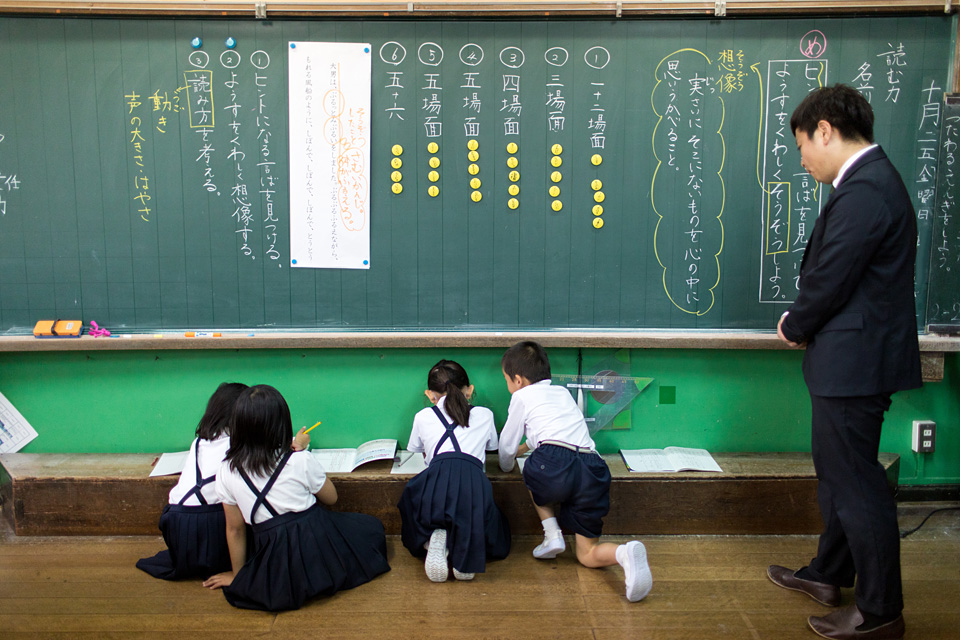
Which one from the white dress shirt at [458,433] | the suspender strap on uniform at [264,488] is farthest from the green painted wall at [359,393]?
the suspender strap on uniform at [264,488]

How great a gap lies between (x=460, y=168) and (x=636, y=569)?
5.03 ft

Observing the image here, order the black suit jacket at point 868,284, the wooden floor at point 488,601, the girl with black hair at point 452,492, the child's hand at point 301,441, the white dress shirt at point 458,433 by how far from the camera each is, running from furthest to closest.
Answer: the child's hand at point 301,441 → the white dress shirt at point 458,433 → the girl with black hair at point 452,492 → the wooden floor at point 488,601 → the black suit jacket at point 868,284

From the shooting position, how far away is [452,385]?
90.4 inches

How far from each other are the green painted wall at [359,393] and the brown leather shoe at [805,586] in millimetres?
577

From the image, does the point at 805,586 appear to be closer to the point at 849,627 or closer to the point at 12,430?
the point at 849,627

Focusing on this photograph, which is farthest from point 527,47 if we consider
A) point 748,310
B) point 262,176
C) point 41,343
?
point 41,343

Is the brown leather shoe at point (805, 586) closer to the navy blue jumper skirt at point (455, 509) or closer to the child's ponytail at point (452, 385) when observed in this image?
the navy blue jumper skirt at point (455, 509)

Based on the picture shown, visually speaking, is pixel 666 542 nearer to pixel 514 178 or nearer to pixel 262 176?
pixel 514 178

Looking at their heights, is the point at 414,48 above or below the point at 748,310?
above

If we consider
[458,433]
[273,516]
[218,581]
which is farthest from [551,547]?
[218,581]

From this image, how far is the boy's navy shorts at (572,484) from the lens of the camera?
213cm

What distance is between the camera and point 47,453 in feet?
8.47

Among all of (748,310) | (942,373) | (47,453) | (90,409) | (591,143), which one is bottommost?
(47,453)

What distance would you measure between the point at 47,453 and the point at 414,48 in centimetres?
218
